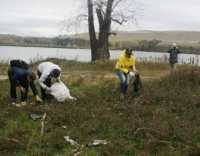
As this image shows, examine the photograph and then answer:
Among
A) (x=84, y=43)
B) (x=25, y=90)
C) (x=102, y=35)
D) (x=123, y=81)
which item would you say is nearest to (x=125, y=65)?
(x=123, y=81)

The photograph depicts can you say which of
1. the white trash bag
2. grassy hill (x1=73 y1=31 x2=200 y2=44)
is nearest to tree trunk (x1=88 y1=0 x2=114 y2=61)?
the white trash bag

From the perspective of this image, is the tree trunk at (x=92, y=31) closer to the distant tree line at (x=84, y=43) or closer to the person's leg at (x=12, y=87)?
the person's leg at (x=12, y=87)

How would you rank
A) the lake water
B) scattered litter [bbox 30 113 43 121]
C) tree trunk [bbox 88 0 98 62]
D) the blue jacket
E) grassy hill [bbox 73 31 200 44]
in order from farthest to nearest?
1. grassy hill [bbox 73 31 200 44]
2. tree trunk [bbox 88 0 98 62]
3. the lake water
4. the blue jacket
5. scattered litter [bbox 30 113 43 121]

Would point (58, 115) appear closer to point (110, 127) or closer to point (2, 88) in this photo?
point (110, 127)

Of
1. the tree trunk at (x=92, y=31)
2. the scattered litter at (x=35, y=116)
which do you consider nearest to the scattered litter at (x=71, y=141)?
the scattered litter at (x=35, y=116)

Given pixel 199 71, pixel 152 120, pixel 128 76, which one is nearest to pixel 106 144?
pixel 152 120

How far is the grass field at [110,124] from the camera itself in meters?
10.6

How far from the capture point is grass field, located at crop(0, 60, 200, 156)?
34.8ft

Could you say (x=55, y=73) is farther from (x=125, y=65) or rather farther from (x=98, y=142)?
(x=98, y=142)

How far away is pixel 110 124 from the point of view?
486 inches

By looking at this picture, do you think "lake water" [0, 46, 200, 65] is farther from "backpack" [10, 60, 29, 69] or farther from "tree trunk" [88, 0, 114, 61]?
"backpack" [10, 60, 29, 69]

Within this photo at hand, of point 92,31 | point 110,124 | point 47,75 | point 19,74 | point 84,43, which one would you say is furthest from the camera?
point 84,43

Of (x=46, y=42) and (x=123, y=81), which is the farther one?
(x=46, y=42)

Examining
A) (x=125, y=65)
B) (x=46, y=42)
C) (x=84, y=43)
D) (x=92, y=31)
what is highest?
(x=92, y=31)
